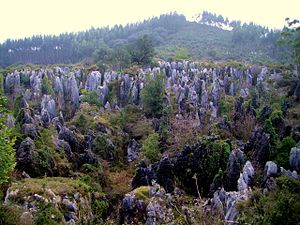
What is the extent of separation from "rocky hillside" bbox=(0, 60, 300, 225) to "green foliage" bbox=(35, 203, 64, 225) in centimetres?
4

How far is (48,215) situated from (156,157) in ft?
34.9

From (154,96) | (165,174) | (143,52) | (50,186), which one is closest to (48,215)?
(50,186)

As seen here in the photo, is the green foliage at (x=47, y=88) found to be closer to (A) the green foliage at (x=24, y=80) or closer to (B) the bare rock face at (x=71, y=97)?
(B) the bare rock face at (x=71, y=97)

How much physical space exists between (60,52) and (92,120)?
71.6 meters

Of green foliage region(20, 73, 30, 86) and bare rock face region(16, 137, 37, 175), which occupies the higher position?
green foliage region(20, 73, 30, 86)

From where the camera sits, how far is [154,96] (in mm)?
30297

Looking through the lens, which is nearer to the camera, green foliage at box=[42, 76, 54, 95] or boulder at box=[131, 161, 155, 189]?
Result: boulder at box=[131, 161, 155, 189]

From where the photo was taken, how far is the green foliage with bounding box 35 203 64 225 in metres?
11.0

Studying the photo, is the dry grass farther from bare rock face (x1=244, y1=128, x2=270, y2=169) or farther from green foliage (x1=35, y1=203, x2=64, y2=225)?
bare rock face (x1=244, y1=128, x2=270, y2=169)

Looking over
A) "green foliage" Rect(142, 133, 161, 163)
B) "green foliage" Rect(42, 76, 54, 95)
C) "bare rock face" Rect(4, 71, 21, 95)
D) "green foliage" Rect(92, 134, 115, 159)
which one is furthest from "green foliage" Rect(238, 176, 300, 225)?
"bare rock face" Rect(4, 71, 21, 95)

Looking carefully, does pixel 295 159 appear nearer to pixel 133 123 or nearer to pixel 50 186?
pixel 50 186

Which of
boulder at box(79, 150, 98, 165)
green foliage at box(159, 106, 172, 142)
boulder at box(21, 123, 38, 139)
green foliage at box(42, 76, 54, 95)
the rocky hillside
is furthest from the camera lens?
green foliage at box(42, 76, 54, 95)

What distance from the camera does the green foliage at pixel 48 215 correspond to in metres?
11.0

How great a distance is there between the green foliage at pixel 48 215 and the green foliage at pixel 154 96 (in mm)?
18259
